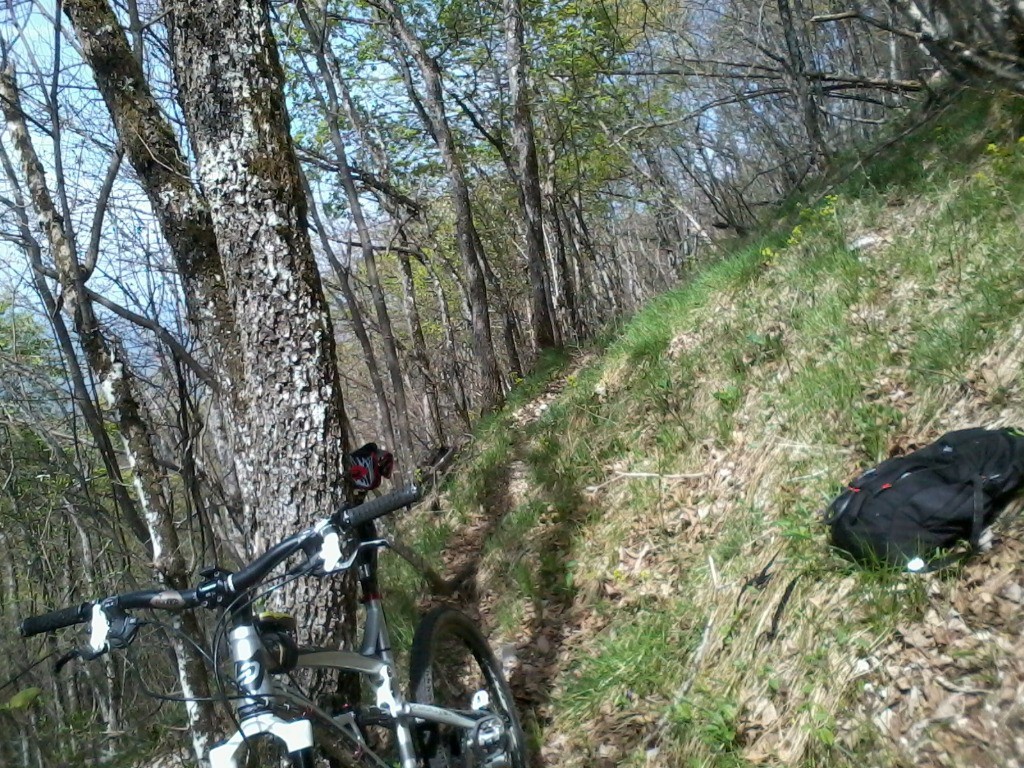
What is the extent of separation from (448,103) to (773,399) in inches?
360

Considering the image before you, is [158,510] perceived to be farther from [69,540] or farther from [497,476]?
[69,540]

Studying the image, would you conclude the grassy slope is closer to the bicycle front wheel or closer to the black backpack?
the black backpack

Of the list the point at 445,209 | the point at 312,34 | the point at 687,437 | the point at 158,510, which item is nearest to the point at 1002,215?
the point at 687,437

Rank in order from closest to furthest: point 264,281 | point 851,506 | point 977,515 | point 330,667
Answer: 1. point 330,667
2. point 977,515
3. point 851,506
4. point 264,281

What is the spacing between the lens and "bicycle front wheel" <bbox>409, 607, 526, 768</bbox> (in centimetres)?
317

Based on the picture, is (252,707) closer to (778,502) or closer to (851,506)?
(851,506)

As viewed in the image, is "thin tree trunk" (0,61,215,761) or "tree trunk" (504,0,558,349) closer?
"thin tree trunk" (0,61,215,761)

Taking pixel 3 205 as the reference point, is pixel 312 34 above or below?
above

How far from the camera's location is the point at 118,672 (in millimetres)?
8508

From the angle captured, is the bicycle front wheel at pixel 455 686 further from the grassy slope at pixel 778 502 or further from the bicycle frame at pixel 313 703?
the grassy slope at pixel 778 502

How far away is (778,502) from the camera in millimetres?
4086

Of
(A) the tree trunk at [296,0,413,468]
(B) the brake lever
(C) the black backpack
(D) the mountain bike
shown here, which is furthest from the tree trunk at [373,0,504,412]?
(B) the brake lever

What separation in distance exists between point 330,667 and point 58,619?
834mm

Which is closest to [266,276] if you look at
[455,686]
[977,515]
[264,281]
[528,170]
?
[264,281]
